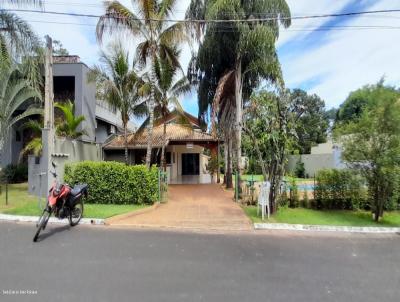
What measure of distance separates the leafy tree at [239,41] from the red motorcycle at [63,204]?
7.41 m

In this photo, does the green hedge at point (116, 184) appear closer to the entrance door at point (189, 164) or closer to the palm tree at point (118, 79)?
the palm tree at point (118, 79)

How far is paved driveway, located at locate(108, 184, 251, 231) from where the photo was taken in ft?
31.4

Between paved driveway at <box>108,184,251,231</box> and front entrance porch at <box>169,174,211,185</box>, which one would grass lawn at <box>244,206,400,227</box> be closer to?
paved driveway at <box>108,184,251,231</box>

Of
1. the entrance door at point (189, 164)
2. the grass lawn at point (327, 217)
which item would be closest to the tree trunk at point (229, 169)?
the entrance door at point (189, 164)

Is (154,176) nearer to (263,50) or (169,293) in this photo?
(263,50)

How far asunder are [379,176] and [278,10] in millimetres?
8625

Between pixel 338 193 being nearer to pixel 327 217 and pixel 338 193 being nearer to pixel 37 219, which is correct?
pixel 327 217

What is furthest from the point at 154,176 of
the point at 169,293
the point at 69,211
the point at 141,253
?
the point at 169,293

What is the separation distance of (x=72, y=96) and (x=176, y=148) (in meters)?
8.19

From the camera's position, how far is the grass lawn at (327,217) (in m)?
10.1

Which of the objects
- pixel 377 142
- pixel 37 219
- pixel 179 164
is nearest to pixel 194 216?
pixel 37 219

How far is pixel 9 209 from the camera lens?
10.9 meters

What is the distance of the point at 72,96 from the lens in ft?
67.8

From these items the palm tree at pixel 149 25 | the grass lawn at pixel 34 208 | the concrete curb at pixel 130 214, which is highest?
the palm tree at pixel 149 25
